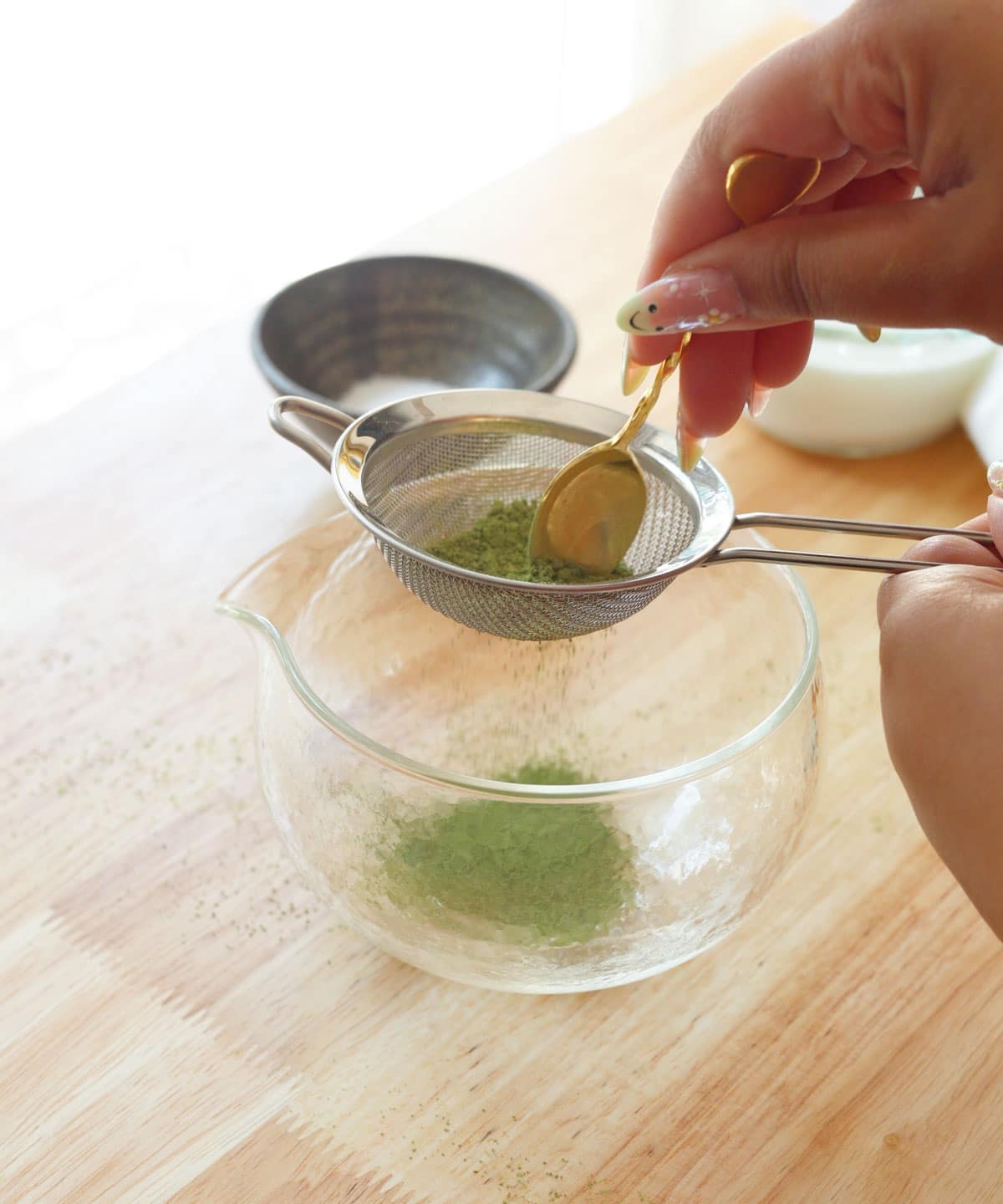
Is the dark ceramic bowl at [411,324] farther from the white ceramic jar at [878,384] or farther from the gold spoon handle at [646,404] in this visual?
the gold spoon handle at [646,404]

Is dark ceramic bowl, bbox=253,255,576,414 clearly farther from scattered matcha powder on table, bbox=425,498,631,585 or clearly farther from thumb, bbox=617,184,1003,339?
thumb, bbox=617,184,1003,339

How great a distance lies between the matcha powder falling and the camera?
706 millimetres

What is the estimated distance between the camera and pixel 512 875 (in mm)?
717

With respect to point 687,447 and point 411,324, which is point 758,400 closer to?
point 687,447

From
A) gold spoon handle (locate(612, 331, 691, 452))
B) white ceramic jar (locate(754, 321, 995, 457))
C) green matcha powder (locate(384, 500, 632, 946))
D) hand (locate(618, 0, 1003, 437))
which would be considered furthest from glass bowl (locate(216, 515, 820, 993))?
white ceramic jar (locate(754, 321, 995, 457))

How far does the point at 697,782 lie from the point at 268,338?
0.76 meters

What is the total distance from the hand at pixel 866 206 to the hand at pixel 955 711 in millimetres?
143

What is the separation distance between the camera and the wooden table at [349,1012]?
70 centimetres

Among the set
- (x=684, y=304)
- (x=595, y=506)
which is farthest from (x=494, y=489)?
(x=684, y=304)

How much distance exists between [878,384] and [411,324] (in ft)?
1.66

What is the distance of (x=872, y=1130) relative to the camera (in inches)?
28.4

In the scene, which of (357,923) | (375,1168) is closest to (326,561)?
(357,923)

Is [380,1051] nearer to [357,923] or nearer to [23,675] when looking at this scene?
[357,923]

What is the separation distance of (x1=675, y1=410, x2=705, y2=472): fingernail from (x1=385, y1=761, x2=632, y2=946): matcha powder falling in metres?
0.30
